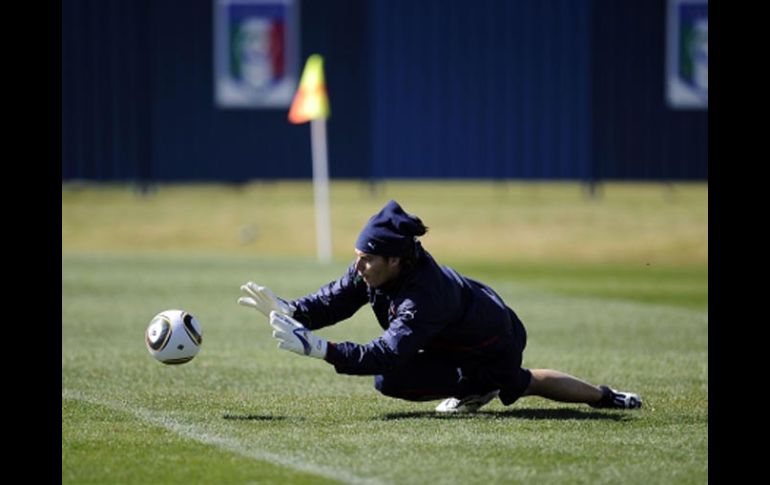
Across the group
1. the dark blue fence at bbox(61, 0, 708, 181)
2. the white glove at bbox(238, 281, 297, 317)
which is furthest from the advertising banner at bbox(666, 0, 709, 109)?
the white glove at bbox(238, 281, 297, 317)

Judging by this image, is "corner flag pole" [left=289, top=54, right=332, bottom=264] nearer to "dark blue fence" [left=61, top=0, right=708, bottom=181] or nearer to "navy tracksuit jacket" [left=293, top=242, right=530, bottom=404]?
"dark blue fence" [left=61, top=0, right=708, bottom=181]

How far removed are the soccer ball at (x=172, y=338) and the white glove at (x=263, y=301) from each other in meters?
0.51

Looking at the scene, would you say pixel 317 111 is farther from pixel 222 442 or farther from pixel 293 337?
pixel 222 442

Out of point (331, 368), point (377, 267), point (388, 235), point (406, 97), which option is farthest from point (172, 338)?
point (406, 97)

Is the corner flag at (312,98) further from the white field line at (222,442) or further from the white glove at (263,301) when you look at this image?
the white glove at (263,301)

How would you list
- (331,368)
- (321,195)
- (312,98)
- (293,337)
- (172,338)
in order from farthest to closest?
(321,195)
(312,98)
(331,368)
(172,338)
(293,337)

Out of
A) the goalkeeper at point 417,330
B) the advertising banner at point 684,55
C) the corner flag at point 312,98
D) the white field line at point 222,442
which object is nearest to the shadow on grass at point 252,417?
the white field line at point 222,442

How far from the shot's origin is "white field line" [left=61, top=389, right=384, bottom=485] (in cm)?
715

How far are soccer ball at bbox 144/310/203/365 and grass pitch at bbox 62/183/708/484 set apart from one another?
370 mm

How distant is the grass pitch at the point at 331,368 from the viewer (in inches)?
297

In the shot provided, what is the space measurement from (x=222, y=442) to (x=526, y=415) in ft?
7.20

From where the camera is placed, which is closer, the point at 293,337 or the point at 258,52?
the point at 293,337

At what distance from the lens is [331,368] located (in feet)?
40.6
